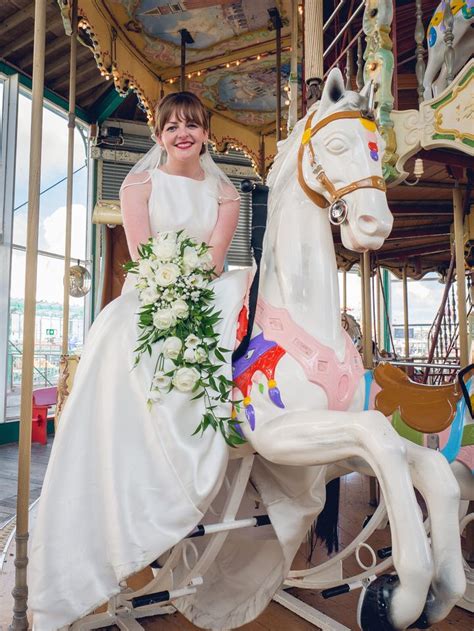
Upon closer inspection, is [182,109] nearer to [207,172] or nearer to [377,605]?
[207,172]

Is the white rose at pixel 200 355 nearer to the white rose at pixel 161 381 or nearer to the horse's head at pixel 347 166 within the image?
the white rose at pixel 161 381

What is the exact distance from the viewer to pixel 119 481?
4.85ft

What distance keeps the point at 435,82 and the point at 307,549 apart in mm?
2802

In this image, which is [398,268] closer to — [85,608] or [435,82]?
[435,82]

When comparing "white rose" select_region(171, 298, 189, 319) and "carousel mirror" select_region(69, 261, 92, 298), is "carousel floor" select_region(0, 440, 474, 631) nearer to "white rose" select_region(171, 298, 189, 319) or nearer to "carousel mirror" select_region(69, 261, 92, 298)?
"white rose" select_region(171, 298, 189, 319)

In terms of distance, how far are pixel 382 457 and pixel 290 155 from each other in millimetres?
954

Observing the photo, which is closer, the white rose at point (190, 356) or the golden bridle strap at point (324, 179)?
the golden bridle strap at point (324, 179)

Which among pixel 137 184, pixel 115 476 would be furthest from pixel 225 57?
pixel 115 476

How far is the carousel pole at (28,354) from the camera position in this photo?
1.83m

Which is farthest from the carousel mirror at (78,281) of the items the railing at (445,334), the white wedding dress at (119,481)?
the white wedding dress at (119,481)

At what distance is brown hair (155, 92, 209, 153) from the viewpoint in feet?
6.10

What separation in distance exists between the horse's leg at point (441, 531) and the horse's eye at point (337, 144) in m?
0.84

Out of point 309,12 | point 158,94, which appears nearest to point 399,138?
point 309,12

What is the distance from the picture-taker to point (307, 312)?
1.52 metres
